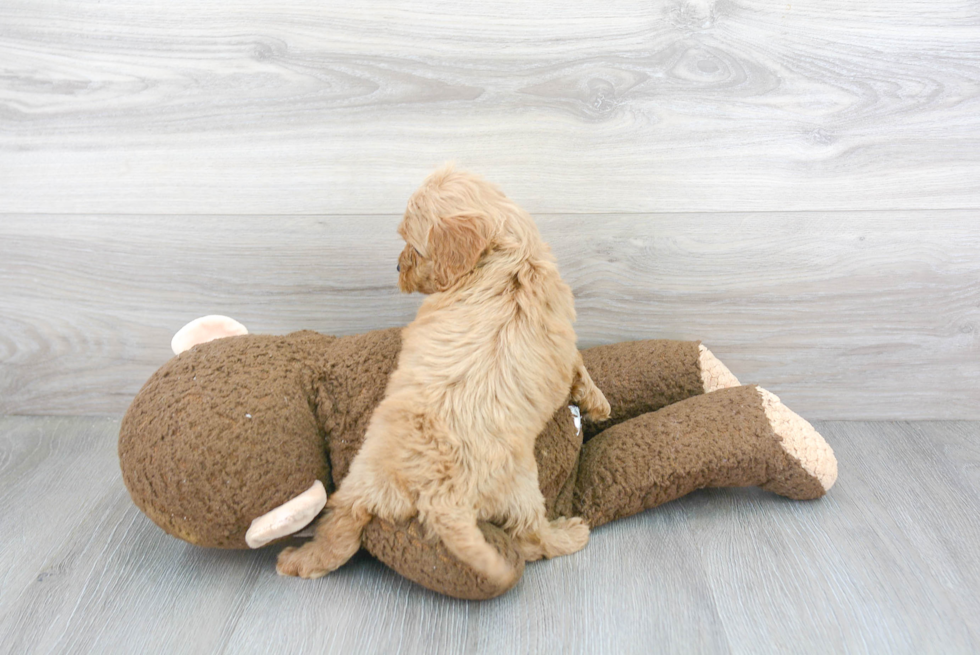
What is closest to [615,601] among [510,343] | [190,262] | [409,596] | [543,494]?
[543,494]

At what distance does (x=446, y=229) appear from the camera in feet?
3.18

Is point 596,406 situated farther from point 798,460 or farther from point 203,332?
point 203,332

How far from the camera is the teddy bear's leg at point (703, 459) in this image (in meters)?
1.15

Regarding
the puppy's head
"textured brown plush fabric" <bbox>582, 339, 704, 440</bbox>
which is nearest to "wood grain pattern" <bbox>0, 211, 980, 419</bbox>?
"textured brown plush fabric" <bbox>582, 339, 704, 440</bbox>

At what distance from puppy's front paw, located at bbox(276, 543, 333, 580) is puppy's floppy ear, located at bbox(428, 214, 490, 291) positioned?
48 cm

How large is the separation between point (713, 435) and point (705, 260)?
1.30 feet

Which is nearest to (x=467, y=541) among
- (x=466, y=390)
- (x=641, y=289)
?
(x=466, y=390)

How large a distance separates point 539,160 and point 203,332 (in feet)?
2.30

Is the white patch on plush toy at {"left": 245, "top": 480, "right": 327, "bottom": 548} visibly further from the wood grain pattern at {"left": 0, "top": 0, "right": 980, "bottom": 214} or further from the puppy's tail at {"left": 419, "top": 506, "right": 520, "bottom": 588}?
the wood grain pattern at {"left": 0, "top": 0, "right": 980, "bottom": 214}

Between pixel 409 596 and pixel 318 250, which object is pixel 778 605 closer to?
A: pixel 409 596

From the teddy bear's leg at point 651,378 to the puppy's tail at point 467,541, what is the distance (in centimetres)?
45

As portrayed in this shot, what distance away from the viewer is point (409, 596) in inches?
39.6

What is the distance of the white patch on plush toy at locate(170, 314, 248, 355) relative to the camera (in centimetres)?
115

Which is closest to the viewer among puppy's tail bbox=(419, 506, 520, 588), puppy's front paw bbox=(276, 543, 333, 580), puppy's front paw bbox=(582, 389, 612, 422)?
puppy's tail bbox=(419, 506, 520, 588)
